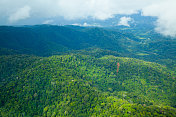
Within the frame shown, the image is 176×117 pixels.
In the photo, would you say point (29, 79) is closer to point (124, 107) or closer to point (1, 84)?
Answer: point (1, 84)

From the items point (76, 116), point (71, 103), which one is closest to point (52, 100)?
point (71, 103)

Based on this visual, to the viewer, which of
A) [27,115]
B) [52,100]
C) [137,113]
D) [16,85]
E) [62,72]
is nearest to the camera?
[137,113]

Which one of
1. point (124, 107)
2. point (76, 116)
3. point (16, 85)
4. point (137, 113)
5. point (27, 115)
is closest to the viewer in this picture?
point (137, 113)

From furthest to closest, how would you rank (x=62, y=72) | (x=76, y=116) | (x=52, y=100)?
(x=62, y=72)
(x=52, y=100)
(x=76, y=116)

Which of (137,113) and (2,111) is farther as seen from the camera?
(2,111)

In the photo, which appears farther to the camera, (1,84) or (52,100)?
(1,84)

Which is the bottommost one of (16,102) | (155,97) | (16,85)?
(155,97)

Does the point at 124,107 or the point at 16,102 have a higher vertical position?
the point at 124,107

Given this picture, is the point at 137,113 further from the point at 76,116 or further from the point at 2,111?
the point at 2,111

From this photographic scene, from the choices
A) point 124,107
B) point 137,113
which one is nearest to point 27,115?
point 124,107
